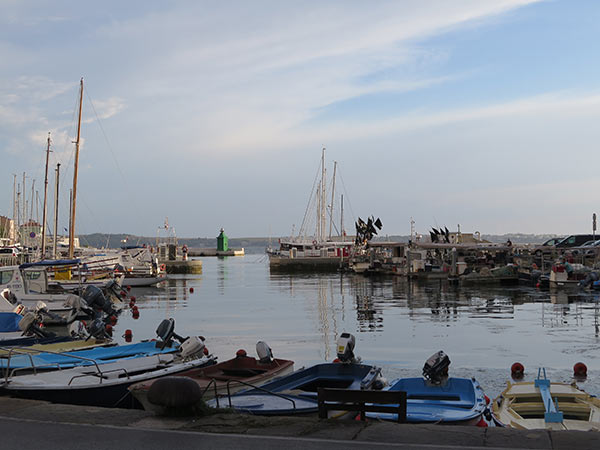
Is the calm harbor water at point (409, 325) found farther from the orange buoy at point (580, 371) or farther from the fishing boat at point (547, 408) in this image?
the fishing boat at point (547, 408)

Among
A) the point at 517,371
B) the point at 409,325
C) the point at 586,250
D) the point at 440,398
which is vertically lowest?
the point at 409,325

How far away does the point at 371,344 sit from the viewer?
2438 cm

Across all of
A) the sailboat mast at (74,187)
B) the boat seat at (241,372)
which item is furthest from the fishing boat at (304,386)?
the sailboat mast at (74,187)

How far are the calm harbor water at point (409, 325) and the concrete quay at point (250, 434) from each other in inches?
310

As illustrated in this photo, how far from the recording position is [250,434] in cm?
857

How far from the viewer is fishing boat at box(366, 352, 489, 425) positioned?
1082 cm

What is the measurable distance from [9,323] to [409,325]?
16223 millimetres

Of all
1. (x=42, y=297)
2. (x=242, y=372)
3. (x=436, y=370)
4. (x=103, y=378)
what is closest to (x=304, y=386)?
(x=242, y=372)

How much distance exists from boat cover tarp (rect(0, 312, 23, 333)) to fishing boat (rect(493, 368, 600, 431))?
57.6ft

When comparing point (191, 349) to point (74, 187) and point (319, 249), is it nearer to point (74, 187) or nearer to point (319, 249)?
point (74, 187)

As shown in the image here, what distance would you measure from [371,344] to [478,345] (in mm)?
3710

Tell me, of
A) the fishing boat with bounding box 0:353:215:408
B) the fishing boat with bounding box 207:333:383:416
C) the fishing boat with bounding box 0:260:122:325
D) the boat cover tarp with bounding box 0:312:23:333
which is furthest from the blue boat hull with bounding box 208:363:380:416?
the fishing boat with bounding box 0:260:122:325

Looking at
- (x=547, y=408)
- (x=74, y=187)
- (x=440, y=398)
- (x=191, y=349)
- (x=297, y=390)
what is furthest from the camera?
(x=74, y=187)

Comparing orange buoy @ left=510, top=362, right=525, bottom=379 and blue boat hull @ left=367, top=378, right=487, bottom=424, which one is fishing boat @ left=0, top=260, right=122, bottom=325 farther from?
blue boat hull @ left=367, top=378, right=487, bottom=424
